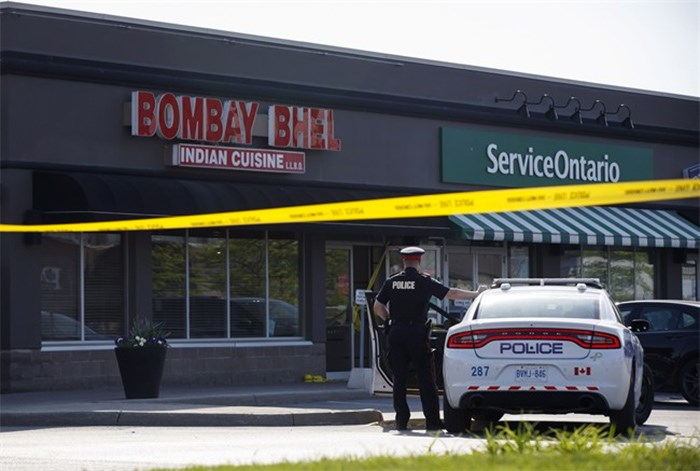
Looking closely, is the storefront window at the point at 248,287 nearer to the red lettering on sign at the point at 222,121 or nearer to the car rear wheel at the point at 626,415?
the red lettering on sign at the point at 222,121

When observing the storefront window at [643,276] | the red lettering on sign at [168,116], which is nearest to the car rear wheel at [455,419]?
the red lettering on sign at [168,116]

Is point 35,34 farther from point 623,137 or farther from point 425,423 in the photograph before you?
point 623,137

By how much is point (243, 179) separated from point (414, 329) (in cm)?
1019

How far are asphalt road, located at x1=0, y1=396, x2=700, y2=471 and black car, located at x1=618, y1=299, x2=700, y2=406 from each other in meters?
2.24

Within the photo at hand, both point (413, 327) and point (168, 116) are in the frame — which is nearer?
point (413, 327)

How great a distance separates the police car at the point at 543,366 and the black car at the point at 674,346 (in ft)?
20.2

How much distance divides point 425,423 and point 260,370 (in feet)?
29.7

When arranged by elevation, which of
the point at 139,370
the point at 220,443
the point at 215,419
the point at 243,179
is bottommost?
the point at 215,419

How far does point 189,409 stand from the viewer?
53.7 ft

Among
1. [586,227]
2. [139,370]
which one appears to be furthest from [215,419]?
[586,227]

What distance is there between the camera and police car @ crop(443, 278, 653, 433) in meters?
12.4

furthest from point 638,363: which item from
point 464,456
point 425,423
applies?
point 464,456

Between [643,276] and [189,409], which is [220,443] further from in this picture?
[643,276]

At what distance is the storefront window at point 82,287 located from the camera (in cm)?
2089
